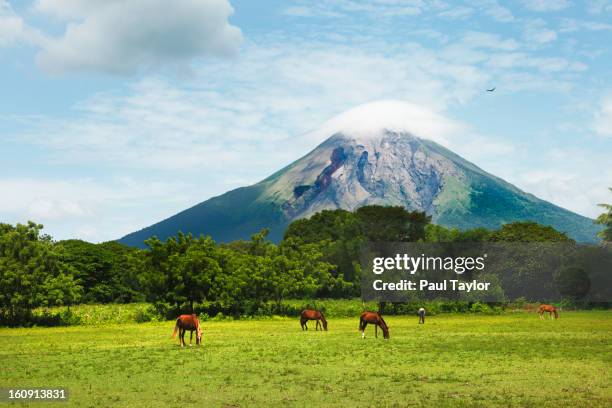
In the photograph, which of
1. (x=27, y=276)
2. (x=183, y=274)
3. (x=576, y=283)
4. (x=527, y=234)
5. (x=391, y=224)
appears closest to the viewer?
(x=27, y=276)

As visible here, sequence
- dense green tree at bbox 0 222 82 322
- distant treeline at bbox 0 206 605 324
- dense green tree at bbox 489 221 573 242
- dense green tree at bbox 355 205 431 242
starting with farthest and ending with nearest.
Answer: dense green tree at bbox 355 205 431 242, dense green tree at bbox 489 221 573 242, distant treeline at bbox 0 206 605 324, dense green tree at bbox 0 222 82 322

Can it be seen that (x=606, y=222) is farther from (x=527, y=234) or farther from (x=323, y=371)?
(x=323, y=371)

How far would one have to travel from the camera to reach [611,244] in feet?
272

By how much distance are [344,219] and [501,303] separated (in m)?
→ 56.6

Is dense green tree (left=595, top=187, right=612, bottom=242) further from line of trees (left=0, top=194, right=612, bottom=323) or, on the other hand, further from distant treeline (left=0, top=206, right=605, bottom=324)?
distant treeline (left=0, top=206, right=605, bottom=324)

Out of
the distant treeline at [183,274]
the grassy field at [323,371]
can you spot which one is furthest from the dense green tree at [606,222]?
the grassy field at [323,371]

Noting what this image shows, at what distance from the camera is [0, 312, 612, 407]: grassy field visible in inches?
713

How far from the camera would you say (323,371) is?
2311cm

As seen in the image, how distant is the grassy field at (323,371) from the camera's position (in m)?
18.1

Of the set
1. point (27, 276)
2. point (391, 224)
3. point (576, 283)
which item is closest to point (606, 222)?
point (576, 283)

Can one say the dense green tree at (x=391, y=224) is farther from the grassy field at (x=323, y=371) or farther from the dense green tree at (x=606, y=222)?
the grassy field at (x=323, y=371)

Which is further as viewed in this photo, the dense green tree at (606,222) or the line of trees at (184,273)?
the dense green tree at (606,222)

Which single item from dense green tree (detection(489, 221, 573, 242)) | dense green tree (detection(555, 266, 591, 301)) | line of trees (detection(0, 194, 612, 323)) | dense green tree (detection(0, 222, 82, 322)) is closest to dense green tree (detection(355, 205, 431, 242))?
dense green tree (detection(489, 221, 573, 242))

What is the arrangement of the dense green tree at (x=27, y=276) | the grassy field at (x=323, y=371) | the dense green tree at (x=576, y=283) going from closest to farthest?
the grassy field at (x=323, y=371) < the dense green tree at (x=27, y=276) < the dense green tree at (x=576, y=283)
